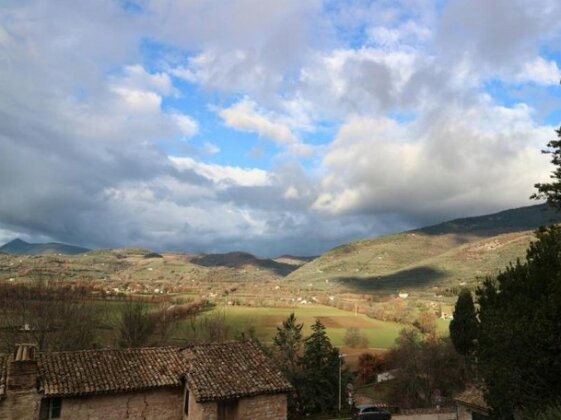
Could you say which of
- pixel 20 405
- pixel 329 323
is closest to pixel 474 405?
pixel 20 405

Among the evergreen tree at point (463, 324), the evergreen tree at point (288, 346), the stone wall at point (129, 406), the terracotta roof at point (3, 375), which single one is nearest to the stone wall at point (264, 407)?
the stone wall at point (129, 406)

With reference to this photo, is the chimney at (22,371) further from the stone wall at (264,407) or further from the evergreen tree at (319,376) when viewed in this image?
the evergreen tree at (319,376)

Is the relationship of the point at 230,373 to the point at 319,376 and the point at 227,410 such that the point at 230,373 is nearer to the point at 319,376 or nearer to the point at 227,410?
the point at 227,410

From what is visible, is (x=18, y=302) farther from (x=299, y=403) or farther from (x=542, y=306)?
(x=542, y=306)

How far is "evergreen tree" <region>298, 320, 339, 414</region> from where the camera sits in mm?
43594

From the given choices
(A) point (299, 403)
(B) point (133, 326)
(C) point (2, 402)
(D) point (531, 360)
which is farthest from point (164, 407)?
(B) point (133, 326)

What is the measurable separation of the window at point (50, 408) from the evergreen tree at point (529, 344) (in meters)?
18.9

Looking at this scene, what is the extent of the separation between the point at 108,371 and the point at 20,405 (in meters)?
4.13

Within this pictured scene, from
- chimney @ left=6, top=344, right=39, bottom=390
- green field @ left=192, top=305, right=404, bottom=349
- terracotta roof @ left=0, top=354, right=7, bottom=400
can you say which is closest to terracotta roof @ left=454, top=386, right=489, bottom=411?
chimney @ left=6, top=344, right=39, bottom=390

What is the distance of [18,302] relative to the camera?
49.9m

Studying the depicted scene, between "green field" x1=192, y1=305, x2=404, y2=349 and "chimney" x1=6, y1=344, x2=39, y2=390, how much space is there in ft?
185

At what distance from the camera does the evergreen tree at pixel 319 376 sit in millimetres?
43594

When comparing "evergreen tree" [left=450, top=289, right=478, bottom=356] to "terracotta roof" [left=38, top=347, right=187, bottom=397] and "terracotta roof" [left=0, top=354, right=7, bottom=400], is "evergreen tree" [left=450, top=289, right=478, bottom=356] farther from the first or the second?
"terracotta roof" [left=0, top=354, right=7, bottom=400]

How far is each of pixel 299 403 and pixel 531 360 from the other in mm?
30440
